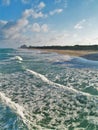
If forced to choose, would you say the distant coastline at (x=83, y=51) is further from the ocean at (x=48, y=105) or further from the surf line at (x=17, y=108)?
the surf line at (x=17, y=108)

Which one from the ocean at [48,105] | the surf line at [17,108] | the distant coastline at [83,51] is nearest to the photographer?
the ocean at [48,105]

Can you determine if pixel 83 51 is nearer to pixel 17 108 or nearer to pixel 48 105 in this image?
pixel 48 105

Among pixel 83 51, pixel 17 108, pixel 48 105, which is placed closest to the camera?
pixel 17 108

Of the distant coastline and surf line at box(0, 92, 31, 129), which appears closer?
surf line at box(0, 92, 31, 129)

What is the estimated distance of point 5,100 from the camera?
13047 mm

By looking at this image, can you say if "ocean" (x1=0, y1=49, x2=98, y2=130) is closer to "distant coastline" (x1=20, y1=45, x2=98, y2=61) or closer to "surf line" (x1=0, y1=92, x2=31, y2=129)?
"surf line" (x1=0, y1=92, x2=31, y2=129)

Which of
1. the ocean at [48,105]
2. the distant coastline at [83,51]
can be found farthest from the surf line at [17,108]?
the distant coastline at [83,51]

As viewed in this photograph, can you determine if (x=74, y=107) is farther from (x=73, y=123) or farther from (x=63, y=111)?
(x=73, y=123)

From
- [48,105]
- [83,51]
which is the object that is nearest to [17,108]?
[48,105]

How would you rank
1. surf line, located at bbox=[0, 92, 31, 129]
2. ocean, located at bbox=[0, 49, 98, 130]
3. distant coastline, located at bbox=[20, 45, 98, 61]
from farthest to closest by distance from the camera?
distant coastline, located at bbox=[20, 45, 98, 61]
surf line, located at bbox=[0, 92, 31, 129]
ocean, located at bbox=[0, 49, 98, 130]

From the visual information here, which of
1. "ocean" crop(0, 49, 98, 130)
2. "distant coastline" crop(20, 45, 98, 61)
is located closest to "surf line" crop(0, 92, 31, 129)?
"ocean" crop(0, 49, 98, 130)

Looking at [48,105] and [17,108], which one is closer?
[17,108]

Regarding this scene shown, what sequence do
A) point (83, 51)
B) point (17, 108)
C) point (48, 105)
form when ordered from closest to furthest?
point (17, 108), point (48, 105), point (83, 51)

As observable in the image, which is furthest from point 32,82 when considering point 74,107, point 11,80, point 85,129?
point 85,129
